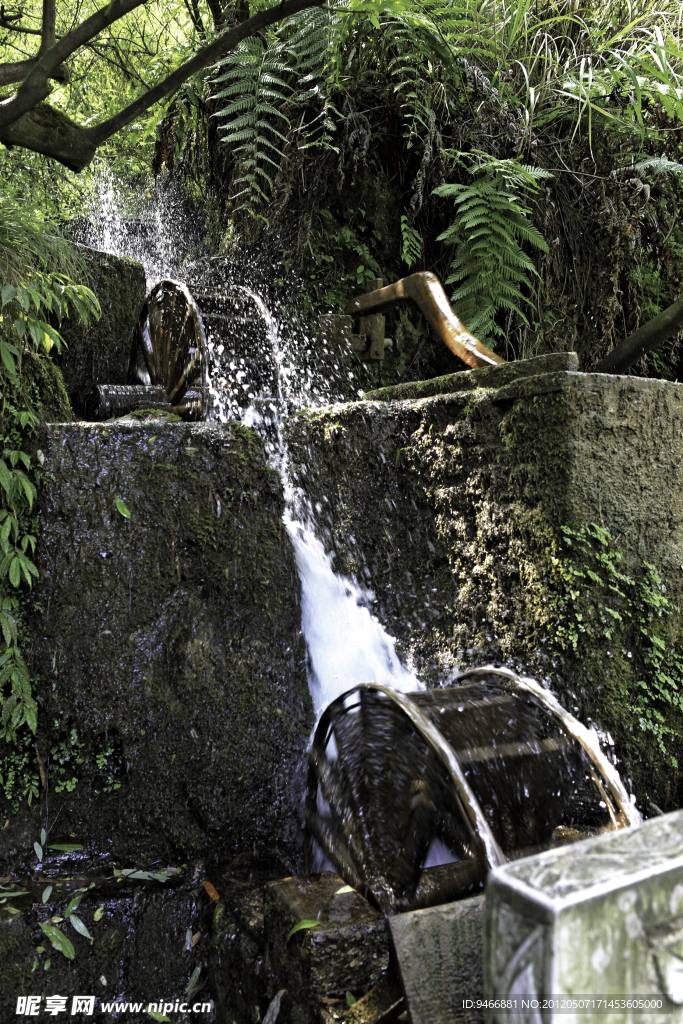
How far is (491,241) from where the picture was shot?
478cm

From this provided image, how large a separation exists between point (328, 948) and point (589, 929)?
1.28 metres

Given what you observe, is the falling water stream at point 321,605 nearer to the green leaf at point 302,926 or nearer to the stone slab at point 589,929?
the green leaf at point 302,926

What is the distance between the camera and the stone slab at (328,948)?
1894 mm

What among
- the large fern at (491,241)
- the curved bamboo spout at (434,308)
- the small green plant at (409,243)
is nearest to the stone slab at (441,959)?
the curved bamboo spout at (434,308)

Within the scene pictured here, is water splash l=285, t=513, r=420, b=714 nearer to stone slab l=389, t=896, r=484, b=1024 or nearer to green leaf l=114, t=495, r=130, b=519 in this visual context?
green leaf l=114, t=495, r=130, b=519

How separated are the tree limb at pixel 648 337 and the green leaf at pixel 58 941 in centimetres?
372

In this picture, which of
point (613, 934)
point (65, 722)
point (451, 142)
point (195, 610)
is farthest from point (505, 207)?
point (613, 934)

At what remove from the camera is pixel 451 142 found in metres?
5.11

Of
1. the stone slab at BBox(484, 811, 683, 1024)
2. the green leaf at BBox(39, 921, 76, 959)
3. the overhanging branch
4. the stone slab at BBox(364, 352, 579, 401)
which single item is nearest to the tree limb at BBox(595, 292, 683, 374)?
the stone slab at BBox(364, 352, 579, 401)

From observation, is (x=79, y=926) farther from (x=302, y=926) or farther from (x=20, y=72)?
(x=20, y=72)

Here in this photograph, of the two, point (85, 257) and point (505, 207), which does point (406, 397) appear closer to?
point (505, 207)

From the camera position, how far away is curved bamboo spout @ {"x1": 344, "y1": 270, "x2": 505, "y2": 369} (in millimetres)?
3629

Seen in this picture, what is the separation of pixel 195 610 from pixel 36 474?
925 mm

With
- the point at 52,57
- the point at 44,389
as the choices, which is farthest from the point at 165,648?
the point at 52,57
